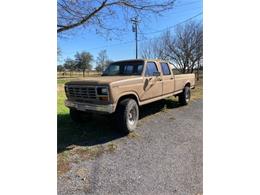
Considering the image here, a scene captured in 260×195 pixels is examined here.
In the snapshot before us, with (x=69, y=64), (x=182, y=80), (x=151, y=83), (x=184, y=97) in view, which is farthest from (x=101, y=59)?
(x=184, y=97)

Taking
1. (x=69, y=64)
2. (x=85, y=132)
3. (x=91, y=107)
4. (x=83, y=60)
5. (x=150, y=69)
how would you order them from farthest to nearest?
(x=150, y=69), (x=85, y=132), (x=91, y=107), (x=83, y=60), (x=69, y=64)

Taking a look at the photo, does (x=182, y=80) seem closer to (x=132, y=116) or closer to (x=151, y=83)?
(x=151, y=83)

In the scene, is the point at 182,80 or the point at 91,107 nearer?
the point at 91,107

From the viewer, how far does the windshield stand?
466 cm

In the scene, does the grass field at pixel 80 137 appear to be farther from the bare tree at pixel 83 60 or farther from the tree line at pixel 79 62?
the bare tree at pixel 83 60

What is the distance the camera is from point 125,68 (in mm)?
4859

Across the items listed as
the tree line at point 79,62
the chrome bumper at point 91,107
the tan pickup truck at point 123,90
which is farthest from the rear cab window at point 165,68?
the chrome bumper at point 91,107

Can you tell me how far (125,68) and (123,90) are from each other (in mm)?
1199

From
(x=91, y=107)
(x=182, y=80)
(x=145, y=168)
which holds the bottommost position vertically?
(x=145, y=168)
